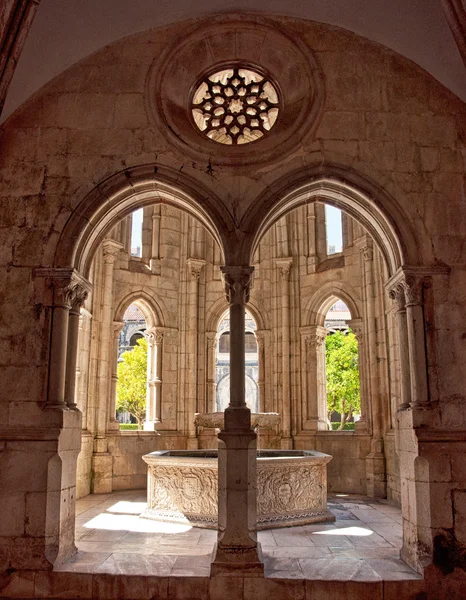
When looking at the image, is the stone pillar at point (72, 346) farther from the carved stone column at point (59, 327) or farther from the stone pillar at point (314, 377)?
the stone pillar at point (314, 377)

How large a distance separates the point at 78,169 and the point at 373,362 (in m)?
6.23

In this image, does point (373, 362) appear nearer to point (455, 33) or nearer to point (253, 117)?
point (253, 117)

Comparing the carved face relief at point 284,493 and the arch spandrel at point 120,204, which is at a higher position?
the arch spandrel at point 120,204

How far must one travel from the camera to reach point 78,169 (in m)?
6.07

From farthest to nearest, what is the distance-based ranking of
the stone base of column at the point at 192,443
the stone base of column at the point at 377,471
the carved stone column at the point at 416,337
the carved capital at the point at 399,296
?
the stone base of column at the point at 192,443
the stone base of column at the point at 377,471
the carved capital at the point at 399,296
the carved stone column at the point at 416,337

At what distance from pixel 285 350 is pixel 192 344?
1.88 metres

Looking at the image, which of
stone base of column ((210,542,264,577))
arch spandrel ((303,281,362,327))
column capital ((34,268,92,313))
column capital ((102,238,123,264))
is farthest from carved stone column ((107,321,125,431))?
stone base of column ((210,542,264,577))

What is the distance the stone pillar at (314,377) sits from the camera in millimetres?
11102

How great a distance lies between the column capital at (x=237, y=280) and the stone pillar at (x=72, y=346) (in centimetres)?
153

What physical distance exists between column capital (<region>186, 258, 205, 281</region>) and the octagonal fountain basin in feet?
16.6

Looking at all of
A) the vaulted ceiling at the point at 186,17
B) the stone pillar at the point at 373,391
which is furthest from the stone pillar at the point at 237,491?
the stone pillar at the point at 373,391

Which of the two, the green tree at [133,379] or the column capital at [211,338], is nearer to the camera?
the column capital at [211,338]

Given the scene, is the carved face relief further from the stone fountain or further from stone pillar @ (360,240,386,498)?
stone pillar @ (360,240,386,498)

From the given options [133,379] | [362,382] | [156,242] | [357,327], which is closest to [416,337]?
[362,382]
